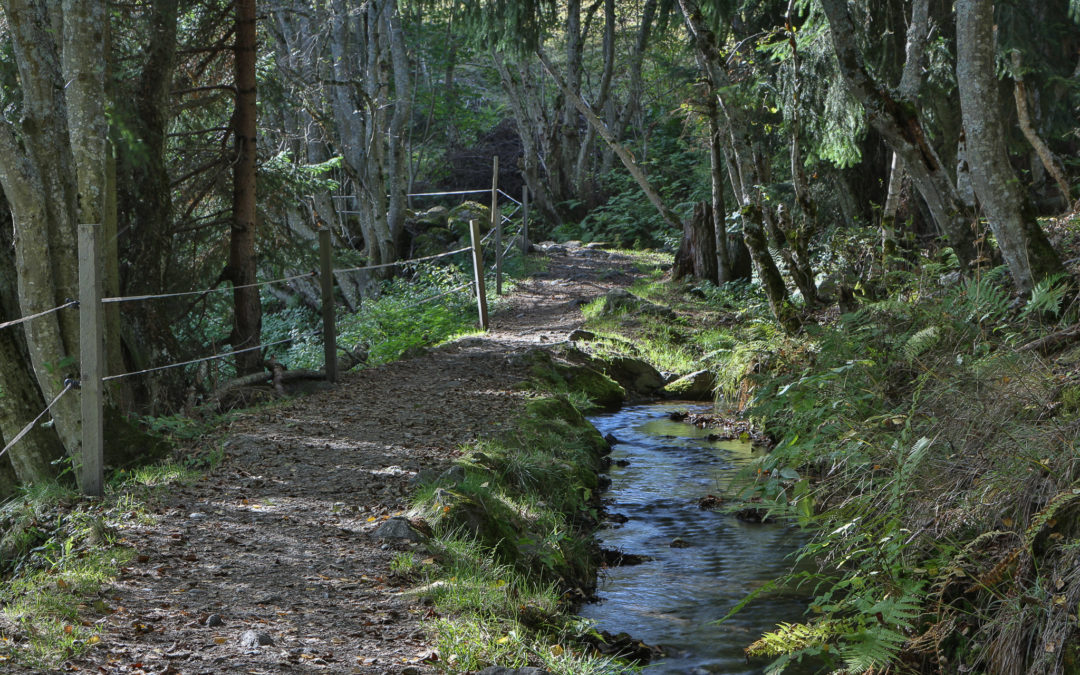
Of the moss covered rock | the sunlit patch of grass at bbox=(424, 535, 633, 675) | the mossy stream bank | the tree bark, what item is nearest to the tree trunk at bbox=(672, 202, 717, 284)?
the tree bark

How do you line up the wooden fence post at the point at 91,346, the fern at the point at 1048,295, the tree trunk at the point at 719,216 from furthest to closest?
1. the tree trunk at the point at 719,216
2. the fern at the point at 1048,295
3. the wooden fence post at the point at 91,346

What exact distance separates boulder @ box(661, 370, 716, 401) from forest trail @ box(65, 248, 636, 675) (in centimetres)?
255

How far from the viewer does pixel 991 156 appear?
6645mm

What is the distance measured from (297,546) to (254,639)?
110 cm

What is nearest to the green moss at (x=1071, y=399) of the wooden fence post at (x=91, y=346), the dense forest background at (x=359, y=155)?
the dense forest background at (x=359, y=155)

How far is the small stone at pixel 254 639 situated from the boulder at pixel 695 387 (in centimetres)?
742

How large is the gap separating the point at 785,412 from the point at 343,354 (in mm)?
5680

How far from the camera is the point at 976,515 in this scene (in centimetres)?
422

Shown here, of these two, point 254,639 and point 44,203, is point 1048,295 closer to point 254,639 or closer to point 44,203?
point 254,639

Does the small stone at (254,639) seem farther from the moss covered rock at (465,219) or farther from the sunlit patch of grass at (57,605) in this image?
the moss covered rock at (465,219)

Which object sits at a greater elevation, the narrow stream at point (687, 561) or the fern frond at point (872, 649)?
the fern frond at point (872, 649)

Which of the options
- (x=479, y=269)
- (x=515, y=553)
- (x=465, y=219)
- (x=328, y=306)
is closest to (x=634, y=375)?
(x=479, y=269)

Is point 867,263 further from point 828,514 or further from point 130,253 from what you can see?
point 130,253

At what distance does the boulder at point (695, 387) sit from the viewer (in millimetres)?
10469
